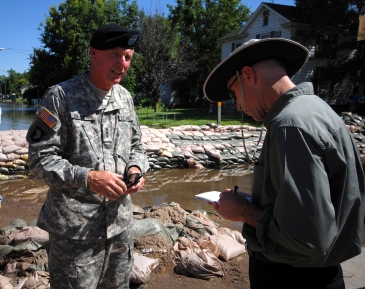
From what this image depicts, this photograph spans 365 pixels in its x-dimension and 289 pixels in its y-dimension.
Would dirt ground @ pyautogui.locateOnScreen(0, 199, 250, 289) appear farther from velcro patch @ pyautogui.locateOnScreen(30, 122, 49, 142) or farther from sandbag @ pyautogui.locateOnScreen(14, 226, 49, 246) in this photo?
velcro patch @ pyautogui.locateOnScreen(30, 122, 49, 142)

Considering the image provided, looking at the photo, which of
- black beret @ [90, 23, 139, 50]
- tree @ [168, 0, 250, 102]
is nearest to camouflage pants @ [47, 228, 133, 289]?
black beret @ [90, 23, 139, 50]

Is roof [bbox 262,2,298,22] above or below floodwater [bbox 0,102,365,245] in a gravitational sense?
above

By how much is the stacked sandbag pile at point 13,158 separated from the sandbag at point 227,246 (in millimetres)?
6724

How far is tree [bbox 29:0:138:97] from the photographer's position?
88.5 feet

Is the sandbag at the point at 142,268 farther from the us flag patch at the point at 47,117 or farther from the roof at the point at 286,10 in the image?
the roof at the point at 286,10

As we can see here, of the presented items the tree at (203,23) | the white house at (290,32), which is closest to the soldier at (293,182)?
the white house at (290,32)

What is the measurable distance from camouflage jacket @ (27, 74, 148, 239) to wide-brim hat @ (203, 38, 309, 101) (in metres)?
0.73

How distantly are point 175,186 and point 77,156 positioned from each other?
6.98 m

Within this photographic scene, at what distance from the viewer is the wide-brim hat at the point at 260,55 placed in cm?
149

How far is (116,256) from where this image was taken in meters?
2.19

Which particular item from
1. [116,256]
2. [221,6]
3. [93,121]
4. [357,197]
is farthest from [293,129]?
[221,6]

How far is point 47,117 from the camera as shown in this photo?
1986 millimetres

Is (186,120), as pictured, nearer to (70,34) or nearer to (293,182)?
(70,34)

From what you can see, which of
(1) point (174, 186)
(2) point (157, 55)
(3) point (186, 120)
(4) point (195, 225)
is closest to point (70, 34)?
(2) point (157, 55)
